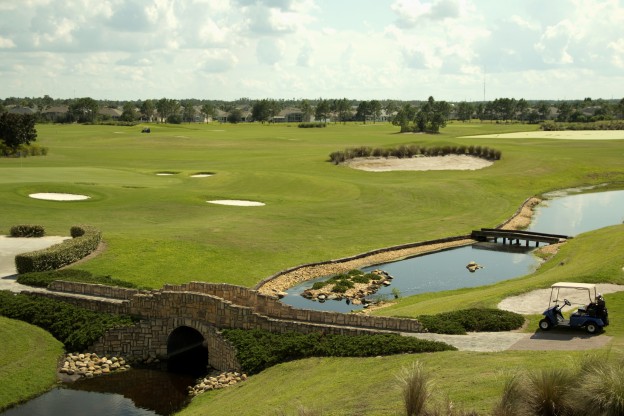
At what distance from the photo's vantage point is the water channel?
30547mm

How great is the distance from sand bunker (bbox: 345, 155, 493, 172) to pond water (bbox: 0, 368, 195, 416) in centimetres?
7414

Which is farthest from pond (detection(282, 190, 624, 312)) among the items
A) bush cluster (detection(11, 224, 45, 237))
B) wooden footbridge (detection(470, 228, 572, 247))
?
bush cluster (detection(11, 224, 45, 237))

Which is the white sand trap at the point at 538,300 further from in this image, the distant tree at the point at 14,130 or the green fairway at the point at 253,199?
the distant tree at the point at 14,130

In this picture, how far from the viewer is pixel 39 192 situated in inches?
2746

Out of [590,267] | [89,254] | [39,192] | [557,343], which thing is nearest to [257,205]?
[39,192]

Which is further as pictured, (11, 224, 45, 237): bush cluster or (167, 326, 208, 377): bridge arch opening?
(11, 224, 45, 237): bush cluster

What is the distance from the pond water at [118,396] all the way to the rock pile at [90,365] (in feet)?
1.64

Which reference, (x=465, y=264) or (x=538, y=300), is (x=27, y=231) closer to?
(x=465, y=264)

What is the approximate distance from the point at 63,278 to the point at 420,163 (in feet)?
250

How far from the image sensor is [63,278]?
41688 millimetres

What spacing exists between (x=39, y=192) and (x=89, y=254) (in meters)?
24.5

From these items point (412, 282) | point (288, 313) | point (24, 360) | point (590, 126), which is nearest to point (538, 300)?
point (288, 313)

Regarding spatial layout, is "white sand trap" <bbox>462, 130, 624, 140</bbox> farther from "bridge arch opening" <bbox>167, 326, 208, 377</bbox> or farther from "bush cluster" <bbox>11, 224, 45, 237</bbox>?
"bridge arch opening" <bbox>167, 326, 208, 377</bbox>

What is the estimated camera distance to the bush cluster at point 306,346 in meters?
28.4
